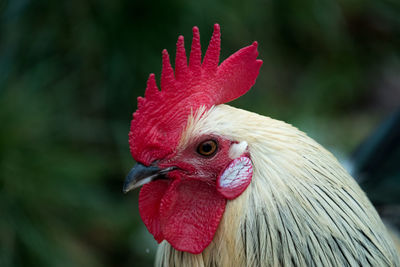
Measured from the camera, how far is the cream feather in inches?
56.1

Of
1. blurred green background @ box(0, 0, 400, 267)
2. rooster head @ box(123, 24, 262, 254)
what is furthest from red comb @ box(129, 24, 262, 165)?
blurred green background @ box(0, 0, 400, 267)

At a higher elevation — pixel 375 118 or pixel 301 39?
pixel 301 39

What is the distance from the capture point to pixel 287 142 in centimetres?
149

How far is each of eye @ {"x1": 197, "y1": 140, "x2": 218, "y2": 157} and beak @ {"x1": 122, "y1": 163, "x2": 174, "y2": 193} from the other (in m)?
0.12

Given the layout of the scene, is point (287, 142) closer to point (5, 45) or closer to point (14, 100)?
point (14, 100)

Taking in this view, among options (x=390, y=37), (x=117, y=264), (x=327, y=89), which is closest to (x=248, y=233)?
(x=117, y=264)

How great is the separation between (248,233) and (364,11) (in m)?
4.11

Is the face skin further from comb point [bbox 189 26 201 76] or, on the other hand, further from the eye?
comb point [bbox 189 26 201 76]

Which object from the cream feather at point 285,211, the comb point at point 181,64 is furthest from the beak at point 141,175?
the comb point at point 181,64

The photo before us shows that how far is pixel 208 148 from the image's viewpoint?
4.88ft

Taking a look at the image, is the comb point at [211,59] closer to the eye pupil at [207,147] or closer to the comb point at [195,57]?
the comb point at [195,57]

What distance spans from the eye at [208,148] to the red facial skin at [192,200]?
0.01 m

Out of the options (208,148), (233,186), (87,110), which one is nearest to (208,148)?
(208,148)

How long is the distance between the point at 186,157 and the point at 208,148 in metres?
0.08
